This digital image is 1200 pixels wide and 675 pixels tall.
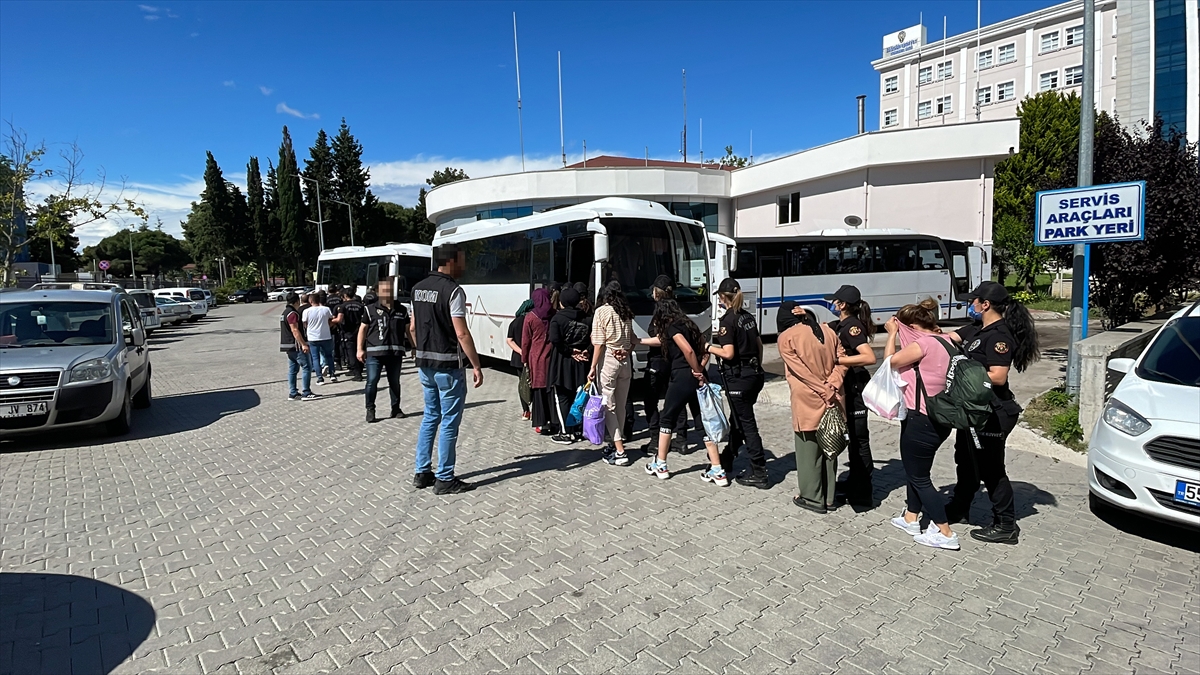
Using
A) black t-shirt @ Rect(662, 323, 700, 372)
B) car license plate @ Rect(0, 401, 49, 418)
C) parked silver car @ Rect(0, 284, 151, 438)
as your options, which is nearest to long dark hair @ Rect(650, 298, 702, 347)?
black t-shirt @ Rect(662, 323, 700, 372)

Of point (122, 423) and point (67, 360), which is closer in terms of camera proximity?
point (67, 360)

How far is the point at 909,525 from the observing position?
4883 millimetres

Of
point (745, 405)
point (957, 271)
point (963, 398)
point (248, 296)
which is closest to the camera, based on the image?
point (963, 398)

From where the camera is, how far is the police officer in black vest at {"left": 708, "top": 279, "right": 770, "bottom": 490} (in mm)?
5645

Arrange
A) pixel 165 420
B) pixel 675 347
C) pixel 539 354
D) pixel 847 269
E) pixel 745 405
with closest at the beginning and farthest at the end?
pixel 745 405, pixel 675 347, pixel 539 354, pixel 165 420, pixel 847 269

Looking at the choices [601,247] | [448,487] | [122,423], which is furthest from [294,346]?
[448,487]

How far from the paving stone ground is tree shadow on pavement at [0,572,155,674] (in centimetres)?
2

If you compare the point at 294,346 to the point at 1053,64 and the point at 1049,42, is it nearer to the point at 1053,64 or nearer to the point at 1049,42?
the point at 1053,64

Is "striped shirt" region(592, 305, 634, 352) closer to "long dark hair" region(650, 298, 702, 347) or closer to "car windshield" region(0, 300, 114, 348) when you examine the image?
"long dark hair" region(650, 298, 702, 347)

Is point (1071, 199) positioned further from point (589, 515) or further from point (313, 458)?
point (313, 458)

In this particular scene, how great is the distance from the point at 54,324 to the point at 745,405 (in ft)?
28.7

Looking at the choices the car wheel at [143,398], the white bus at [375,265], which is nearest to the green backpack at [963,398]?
the car wheel at [143,398]

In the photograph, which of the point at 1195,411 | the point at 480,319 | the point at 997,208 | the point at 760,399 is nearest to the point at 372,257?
the point at 480,319

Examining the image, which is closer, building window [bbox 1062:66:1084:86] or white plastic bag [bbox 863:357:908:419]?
white plastic bag [bbox 863:357:908:419]
